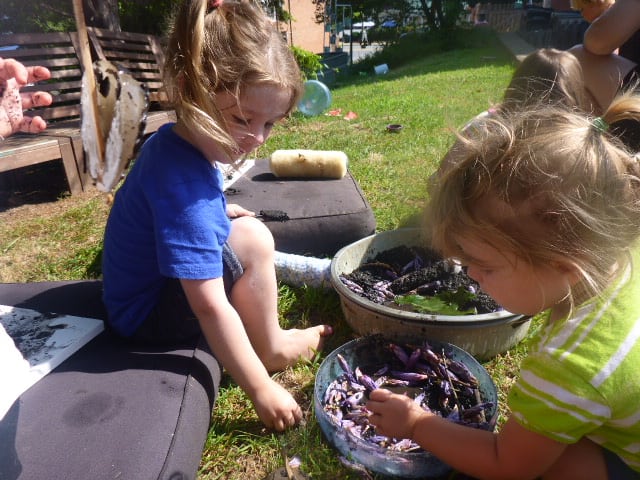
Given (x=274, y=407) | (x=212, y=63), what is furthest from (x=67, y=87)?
(x=274, y=407)

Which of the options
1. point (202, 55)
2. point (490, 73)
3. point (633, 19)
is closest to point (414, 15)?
point (490, 73)

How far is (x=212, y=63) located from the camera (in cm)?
167

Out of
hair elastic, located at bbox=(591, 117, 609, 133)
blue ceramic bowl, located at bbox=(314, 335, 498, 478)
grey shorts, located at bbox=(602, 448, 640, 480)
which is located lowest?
blue ceramic bowl, located at bbox=(314, 335, 498, 478)

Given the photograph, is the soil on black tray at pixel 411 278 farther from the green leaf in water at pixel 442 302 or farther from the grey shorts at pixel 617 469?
the grey shorts at pixel 617 469

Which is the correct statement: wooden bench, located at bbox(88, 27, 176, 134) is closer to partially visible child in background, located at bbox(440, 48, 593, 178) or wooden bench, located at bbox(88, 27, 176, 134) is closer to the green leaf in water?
partially visible child in background, located at bbox(440, 48, 593, 178)

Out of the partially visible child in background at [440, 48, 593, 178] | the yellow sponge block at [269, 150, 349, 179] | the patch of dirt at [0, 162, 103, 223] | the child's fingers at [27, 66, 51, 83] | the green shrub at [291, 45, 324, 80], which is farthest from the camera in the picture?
the green shrub at [291, 45, 324, 80]

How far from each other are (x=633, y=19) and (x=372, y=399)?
8.27 ft

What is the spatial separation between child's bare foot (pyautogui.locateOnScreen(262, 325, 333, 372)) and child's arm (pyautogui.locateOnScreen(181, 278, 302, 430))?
11.0 inches

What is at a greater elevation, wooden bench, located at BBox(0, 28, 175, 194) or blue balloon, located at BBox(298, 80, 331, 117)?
wooden bench, located at BBox(0, 28, 175, 194)

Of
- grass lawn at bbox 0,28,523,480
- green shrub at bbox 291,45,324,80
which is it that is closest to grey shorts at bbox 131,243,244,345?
grass lawn at bbox 0,28,523,480

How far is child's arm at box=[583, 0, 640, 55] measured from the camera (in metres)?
2.84

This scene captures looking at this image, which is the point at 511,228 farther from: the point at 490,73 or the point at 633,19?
the point at 490,73

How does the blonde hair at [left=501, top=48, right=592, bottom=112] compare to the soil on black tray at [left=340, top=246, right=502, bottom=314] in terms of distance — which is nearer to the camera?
the soil on black tray at [left=340, top=246, right=502, bottom=314]

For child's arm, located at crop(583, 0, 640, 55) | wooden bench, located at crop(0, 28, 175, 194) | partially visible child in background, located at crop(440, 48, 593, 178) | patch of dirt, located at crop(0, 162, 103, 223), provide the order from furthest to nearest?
wooden bench, located at crop(0, 28, 175, 194) → patch of dirt, located at crop(0, 162, 103, 223) → child's arm, located at crop(583, 0, 640, 55) → partially visible child in background, located at crop(440, 48, 593, 178)
